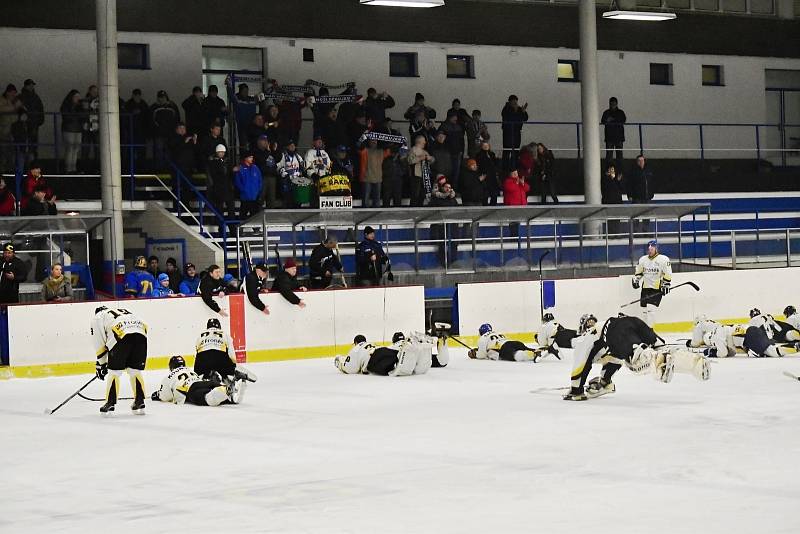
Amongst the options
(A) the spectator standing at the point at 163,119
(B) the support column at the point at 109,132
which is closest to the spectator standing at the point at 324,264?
(B) the support column at the point at 109,132

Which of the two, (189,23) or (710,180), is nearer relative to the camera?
(189,23)

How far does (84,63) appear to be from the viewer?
27422 millimetres

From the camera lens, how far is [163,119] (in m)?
25.8

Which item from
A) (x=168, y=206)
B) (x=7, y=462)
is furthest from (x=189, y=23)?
(x=7, y=462)

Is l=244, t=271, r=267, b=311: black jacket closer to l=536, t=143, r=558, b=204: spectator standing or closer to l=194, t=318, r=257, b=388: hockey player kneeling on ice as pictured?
l=194, t=318, r=257, b=388: hockey player kneeling on ice

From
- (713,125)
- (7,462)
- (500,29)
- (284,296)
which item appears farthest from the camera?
(713,125)

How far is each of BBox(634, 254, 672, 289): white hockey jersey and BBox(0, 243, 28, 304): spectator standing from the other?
31.4 ft

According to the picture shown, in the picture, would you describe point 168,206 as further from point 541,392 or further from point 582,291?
point 541,392

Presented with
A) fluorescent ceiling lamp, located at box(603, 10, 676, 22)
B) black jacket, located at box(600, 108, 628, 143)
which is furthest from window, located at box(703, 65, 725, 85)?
fluorescent ceiling lamp, located at box(603, 10, 676, 22)

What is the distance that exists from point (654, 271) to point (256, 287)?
644 centimetres

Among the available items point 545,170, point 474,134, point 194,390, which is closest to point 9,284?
point 194,390

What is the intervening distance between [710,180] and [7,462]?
79.4 feet

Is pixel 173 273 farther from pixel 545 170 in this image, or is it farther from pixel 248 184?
pixel 545 170

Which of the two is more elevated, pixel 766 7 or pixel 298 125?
pixel 766 7
